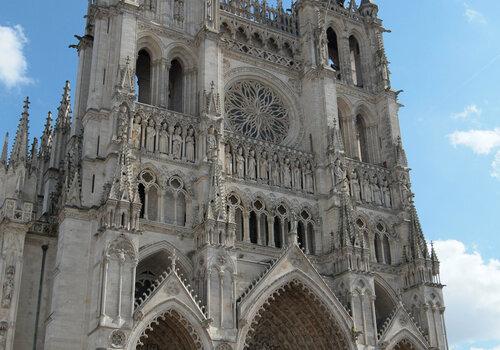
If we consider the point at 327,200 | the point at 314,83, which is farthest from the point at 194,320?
the point at 314,83

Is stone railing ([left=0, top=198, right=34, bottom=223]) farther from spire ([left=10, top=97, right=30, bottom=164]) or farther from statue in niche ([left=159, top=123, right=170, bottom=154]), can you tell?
statue in niche ([left=159, top=123, right=170, bottom=154])

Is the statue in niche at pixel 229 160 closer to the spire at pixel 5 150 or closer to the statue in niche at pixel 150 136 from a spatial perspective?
the statue in niche at pixel 150 136

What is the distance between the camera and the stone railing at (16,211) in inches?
973

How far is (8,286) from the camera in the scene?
23.6 meters

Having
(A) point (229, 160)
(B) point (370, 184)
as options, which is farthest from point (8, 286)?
(B) point (370, 184)

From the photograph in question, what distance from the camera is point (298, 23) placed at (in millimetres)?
35688

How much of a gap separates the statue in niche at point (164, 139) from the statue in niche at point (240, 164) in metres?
3.27

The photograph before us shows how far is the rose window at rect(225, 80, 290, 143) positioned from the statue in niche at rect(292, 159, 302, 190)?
1905 mm

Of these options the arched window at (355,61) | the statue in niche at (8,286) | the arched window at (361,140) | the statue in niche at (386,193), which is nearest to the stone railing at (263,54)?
the arched window at (355,61)

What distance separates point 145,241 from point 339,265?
850 cm

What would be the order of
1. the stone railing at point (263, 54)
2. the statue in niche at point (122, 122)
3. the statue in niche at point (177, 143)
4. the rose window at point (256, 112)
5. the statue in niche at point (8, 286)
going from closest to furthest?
1. the statue in niche at point (8, 286)
2. the statue in niche at point (122, 122)
3. the statue in niche at point (177, 143)
4. the rose window at point (256, 112)
5. the stone railing at point (263, 54)

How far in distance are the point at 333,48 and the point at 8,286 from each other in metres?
22.1

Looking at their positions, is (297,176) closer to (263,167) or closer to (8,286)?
(263,167)

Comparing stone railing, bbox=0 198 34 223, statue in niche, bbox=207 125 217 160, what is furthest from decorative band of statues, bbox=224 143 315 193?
stone railing, bbox=0 198 34 223
